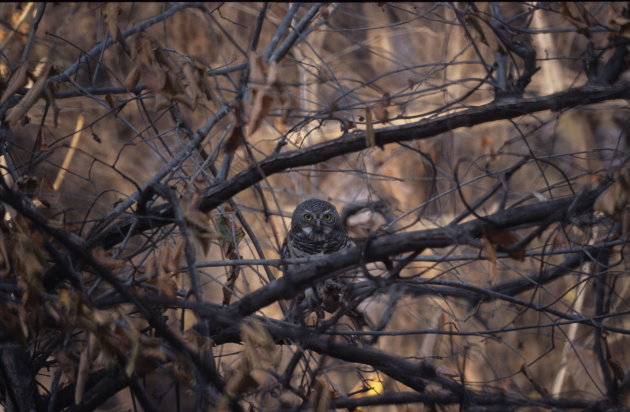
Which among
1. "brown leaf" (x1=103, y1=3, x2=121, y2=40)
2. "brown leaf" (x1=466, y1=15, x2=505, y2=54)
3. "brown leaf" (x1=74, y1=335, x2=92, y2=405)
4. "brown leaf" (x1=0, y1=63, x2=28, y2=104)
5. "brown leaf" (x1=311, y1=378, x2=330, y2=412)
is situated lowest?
"brown leaf" (x1=311, y1=378, x2=330, y2=412)

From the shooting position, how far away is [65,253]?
264 centimetres

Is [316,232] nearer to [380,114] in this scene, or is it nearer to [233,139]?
[380,114]

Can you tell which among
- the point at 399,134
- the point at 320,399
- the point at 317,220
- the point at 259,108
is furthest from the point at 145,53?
the point at 317,220

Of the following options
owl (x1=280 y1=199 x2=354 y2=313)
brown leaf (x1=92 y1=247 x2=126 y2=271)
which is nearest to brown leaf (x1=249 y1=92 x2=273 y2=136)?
brown leaf (x1=92 y1=247 x2=126 y2=271)

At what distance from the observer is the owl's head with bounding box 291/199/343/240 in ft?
15.0

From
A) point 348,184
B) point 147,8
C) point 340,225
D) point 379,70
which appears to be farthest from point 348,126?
point 379,70

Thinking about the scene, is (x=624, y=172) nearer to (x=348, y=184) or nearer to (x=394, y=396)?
(x=394, y=396)

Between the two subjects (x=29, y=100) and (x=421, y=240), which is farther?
(x=29, y=100)

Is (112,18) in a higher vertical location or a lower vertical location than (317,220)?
higher

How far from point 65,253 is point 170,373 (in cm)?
72

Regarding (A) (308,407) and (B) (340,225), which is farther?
(B) (340,225)

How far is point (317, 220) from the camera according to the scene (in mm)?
4559

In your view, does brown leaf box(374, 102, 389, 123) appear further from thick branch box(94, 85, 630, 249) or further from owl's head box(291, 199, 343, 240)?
owl's head box(291, 199, 343, 240)

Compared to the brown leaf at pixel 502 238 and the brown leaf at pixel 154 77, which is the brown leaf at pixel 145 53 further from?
the brown leaf at pixel 502 238
